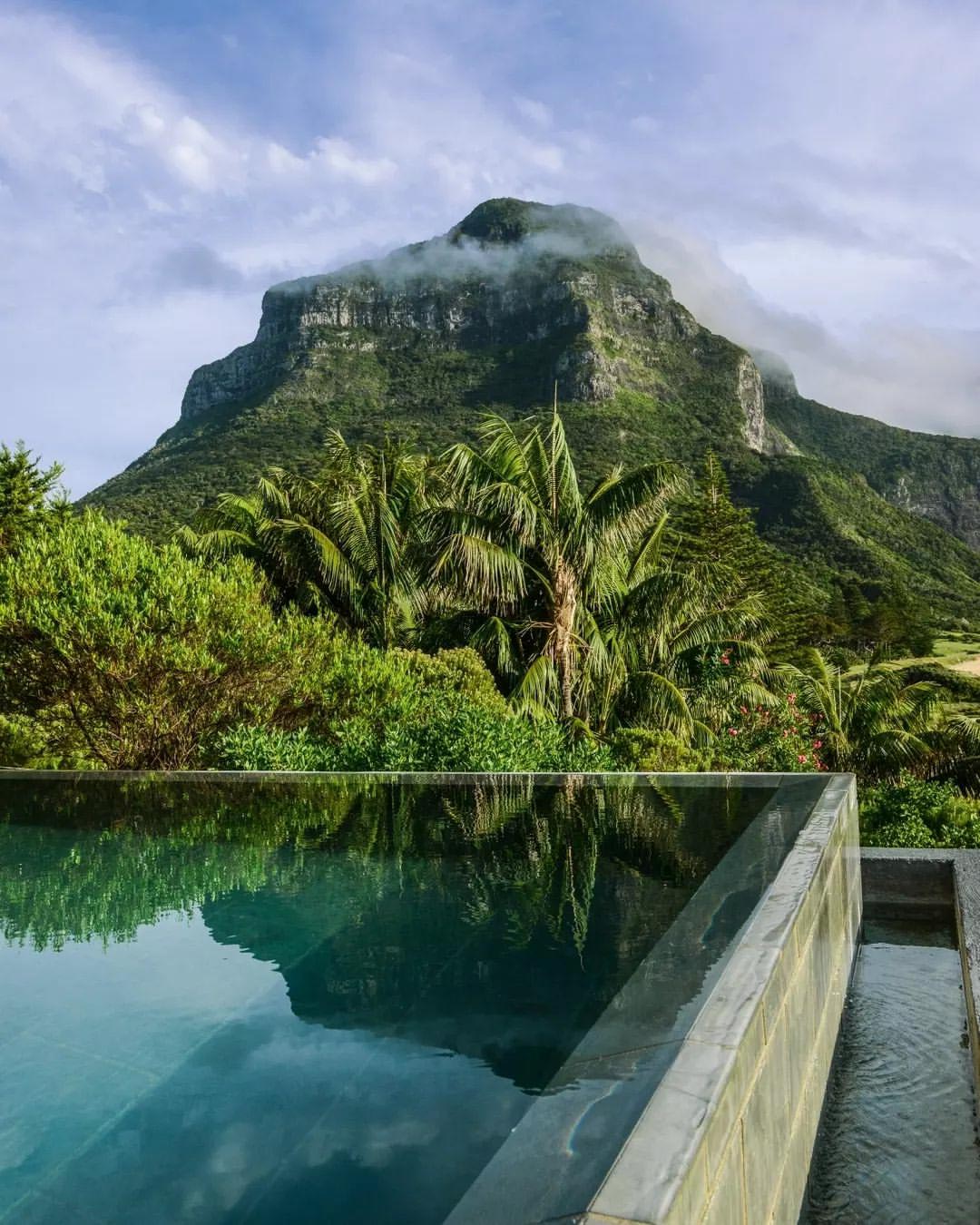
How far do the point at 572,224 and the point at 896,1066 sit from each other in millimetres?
114331

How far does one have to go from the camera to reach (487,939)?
3029 mm

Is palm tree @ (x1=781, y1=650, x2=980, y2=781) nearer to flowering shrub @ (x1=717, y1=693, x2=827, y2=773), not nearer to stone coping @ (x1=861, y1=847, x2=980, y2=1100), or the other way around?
flowering shrub @ (x1=717, y1=693, x2=827, y2=773)

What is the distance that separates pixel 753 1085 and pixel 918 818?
6207 millimetres

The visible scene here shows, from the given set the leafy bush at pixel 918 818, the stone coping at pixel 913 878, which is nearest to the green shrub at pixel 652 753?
the leafy bush at pixel 918 818

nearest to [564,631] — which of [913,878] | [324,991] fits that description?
[913,878]

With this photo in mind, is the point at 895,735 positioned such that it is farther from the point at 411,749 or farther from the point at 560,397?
the point at 560,397

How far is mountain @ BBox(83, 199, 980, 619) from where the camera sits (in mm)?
53406

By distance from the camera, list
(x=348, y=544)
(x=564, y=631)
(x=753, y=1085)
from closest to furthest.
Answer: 1. (x=753, y=1085)
2. (x=564, y=631)
3. (x=348, y=544)

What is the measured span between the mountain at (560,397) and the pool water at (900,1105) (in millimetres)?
33082

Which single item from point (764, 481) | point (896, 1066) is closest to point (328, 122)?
point (896, 1066)

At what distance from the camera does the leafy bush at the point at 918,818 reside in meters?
7.30

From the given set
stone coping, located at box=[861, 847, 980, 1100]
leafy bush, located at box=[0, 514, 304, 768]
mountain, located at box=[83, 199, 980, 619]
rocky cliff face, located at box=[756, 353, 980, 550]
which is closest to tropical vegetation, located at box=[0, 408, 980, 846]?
leafy bush, located at box=[0, 514, 304, 768]

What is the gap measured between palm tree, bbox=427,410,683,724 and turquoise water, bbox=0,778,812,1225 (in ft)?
20.4

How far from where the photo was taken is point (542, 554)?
11742 millimetres
